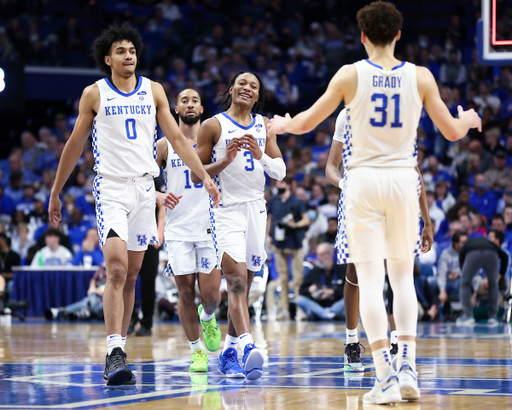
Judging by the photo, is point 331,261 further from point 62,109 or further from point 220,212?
point 62,109

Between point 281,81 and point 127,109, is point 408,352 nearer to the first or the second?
point 127,109

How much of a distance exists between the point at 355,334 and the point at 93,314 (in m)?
8.66

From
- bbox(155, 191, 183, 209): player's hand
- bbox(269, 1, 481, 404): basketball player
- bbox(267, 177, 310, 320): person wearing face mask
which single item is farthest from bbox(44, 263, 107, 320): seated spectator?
bbox(269, 1, 481, 404): basketball player

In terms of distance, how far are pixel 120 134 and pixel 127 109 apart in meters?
0.19

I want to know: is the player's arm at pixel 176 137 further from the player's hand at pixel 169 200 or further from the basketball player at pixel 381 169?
the basketball player at pixel 381 169

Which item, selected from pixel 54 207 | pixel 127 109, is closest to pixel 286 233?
pixel 54 207

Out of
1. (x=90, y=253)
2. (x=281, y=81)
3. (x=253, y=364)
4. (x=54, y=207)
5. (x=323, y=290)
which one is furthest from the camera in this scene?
(x=281, y=81)

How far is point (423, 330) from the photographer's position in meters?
11.4

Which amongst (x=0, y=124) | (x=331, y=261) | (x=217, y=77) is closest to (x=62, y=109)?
(x=0, y=124)

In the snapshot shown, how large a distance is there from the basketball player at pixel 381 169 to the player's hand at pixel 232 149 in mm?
1283

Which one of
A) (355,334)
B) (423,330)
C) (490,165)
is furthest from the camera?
(490,165)

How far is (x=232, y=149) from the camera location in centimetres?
612

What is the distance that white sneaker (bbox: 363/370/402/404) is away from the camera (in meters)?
4.50

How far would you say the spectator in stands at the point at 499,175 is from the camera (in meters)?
16.4
